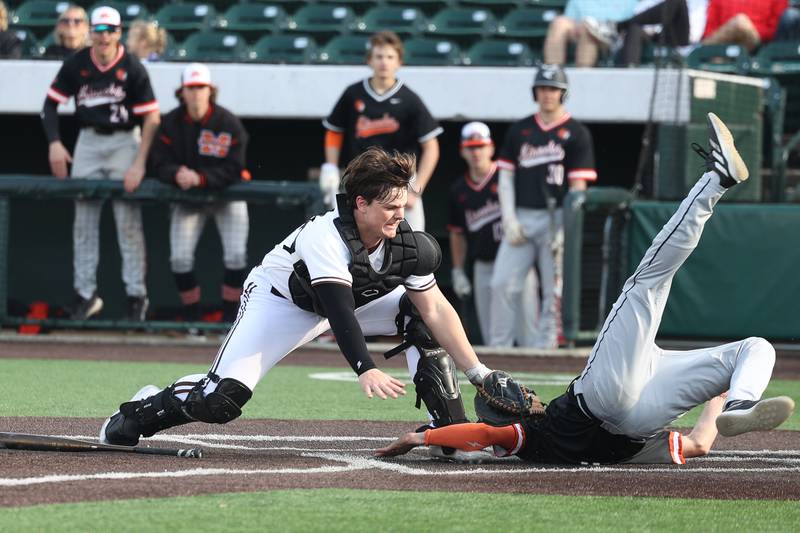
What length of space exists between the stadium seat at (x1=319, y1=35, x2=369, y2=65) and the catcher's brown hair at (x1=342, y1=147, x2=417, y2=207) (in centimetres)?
829

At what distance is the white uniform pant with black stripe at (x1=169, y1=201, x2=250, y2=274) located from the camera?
9727 mm

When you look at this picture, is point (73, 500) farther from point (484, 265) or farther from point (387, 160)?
point (484, 265)

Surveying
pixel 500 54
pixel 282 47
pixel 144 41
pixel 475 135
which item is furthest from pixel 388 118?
pixel 282 47

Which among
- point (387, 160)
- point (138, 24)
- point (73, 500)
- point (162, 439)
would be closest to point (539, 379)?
point (162, 439)

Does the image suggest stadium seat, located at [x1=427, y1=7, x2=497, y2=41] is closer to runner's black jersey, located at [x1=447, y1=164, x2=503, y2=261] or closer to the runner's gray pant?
runner's black jersey, located at [x1=447, y1=164, x2=503, y2=261]

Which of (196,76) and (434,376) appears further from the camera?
(196,76)

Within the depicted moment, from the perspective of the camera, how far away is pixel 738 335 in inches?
390

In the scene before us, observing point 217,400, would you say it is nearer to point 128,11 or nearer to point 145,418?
point 145,418

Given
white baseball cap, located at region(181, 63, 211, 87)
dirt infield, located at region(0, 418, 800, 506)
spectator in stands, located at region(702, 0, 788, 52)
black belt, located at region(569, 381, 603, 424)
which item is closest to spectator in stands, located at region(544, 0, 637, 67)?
spectator in stands, located at region(702, 0, 788, 52)

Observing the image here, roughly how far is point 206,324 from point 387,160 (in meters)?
5.83

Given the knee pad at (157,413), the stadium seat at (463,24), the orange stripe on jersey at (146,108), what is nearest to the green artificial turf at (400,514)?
the knee pad at (157,413)

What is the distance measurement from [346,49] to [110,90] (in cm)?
364

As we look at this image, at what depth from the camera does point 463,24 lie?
13.1 metres

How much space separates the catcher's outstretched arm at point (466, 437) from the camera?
4.46 metres
